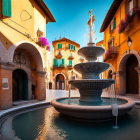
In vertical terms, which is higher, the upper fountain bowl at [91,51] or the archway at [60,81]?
the upper fountain bowl at [91,51]

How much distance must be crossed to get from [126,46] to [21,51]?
11.3 metres

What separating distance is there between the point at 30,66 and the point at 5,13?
462cm

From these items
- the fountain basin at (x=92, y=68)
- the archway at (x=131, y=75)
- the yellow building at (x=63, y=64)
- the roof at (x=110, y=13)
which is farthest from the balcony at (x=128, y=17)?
the yellow building at (x=63, y=64)

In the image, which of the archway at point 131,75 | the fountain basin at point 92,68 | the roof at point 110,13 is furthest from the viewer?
the roof at point 110,13

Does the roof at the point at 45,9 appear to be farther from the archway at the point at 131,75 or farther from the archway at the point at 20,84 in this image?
the archway at the point at 131,75

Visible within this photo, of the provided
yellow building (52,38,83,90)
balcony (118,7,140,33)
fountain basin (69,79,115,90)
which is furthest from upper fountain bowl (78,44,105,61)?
yellow building (52,38,83,90)

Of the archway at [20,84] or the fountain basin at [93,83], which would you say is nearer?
the fountain basin at [93,83]

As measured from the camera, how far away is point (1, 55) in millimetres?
5738

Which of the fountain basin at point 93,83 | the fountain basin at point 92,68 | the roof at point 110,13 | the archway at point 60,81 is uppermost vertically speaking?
the roof at point 110,13

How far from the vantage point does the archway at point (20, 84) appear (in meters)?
8.58

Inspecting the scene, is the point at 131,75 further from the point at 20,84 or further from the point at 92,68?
the point at 20,84

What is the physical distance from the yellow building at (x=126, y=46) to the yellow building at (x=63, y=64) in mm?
13900

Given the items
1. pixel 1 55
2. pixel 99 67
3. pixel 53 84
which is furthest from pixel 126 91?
pixel 53 84

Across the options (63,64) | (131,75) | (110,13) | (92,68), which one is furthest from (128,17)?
(63,64)
